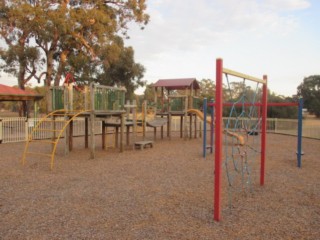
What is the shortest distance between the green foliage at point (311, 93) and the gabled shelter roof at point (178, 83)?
35.9 metres

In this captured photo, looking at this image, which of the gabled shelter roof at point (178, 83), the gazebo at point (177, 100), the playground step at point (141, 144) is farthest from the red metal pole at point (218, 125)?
the gabled shelter roof at point (178, 83)

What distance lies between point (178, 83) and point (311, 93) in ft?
132

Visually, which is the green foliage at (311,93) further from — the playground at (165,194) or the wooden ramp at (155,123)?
the playground at (165,194)

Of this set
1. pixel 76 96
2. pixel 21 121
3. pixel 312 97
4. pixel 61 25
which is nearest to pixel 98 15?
pixel 61 25

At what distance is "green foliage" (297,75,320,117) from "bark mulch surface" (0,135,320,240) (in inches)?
1737

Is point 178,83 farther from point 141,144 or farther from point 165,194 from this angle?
point 165,194

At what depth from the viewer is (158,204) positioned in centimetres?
465

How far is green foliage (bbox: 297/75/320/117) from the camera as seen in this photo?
154 feet

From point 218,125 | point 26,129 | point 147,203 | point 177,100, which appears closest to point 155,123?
point 177,100

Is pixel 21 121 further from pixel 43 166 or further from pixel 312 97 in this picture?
pixel 312 97

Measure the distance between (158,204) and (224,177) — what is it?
2.45 metres

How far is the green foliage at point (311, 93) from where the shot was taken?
47062 mm

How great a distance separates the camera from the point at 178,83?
18062 millimetres

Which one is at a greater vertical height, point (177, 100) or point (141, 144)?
point (177, 100)
